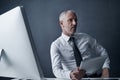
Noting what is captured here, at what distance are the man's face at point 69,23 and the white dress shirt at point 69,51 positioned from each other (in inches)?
1.5

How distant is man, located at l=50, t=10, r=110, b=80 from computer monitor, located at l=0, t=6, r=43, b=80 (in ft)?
1.68

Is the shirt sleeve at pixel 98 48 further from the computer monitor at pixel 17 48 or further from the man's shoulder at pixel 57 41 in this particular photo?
the computer monitor at pixel 17 48

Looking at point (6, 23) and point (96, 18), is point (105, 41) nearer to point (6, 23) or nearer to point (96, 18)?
point (96, 18)

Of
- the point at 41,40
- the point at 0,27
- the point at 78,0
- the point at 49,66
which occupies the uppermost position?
the point at 78,0

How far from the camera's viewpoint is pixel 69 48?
4.83 ft

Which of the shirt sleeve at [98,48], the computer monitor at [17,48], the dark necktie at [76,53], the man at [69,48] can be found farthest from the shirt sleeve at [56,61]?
the computer monitor at [17,48]

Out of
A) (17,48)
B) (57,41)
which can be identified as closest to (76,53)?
(57,41)

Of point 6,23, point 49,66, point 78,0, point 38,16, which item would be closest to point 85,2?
point 78,0

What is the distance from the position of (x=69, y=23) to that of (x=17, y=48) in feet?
2.13

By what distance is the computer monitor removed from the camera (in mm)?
800

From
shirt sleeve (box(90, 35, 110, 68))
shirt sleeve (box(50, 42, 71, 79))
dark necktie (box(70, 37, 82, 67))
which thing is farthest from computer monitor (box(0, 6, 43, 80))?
shirt sleeve (box(90, 35, 110, 68))

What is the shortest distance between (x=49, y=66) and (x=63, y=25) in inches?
11.5

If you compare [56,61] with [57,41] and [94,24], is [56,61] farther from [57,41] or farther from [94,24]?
[94,24]

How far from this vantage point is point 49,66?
1504mm
